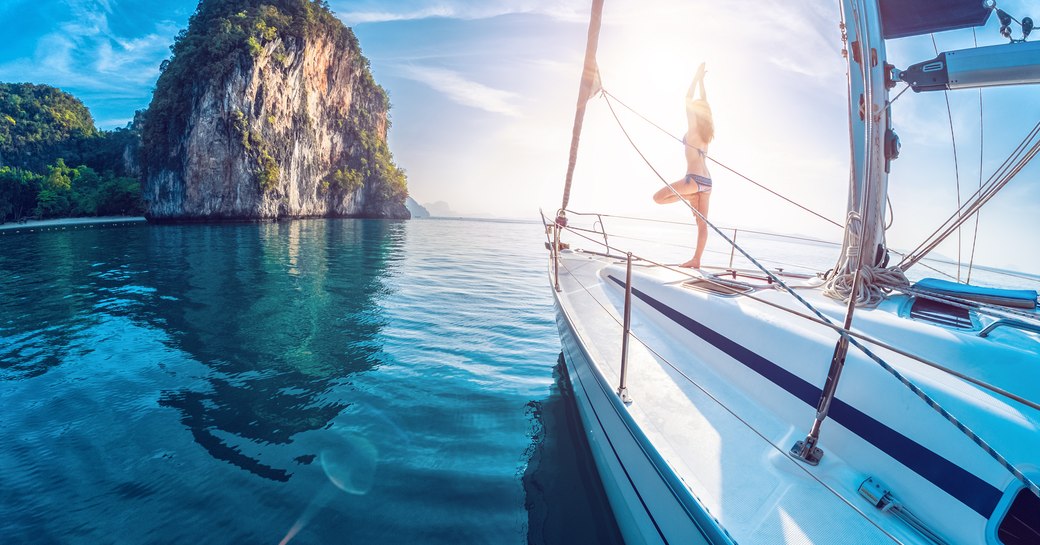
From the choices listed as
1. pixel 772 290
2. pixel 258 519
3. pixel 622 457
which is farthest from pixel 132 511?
pixel 772 290

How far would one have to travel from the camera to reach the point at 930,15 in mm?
3338

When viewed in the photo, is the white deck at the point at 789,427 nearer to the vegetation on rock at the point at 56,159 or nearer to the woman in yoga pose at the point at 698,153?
the woman in yoga pose at the point at 698,153

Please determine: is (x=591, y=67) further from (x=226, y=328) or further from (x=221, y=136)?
(x=221, y=136)

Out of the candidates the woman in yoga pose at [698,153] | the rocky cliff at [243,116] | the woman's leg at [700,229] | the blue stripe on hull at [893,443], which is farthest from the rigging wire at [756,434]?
the rocky cliff at [243,116]

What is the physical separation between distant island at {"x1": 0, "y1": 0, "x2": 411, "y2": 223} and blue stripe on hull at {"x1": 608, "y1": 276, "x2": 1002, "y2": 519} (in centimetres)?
5068

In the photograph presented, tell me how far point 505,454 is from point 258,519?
5.50ft

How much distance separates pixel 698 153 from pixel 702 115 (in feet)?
1.38

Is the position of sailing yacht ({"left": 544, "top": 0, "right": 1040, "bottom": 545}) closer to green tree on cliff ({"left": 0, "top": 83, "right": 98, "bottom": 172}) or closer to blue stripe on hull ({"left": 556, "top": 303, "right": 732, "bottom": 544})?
blue stripe on hull ({"left": 556, "top": 303, "right": 732, "bottom": 544})

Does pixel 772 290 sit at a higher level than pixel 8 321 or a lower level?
higher

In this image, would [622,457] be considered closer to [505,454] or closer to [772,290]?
[505,454]

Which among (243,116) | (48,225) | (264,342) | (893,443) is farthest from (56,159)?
(893,443)

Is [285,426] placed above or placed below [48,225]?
above

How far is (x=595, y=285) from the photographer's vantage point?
4.90 metres

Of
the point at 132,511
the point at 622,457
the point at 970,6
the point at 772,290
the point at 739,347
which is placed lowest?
the point at 132,511
